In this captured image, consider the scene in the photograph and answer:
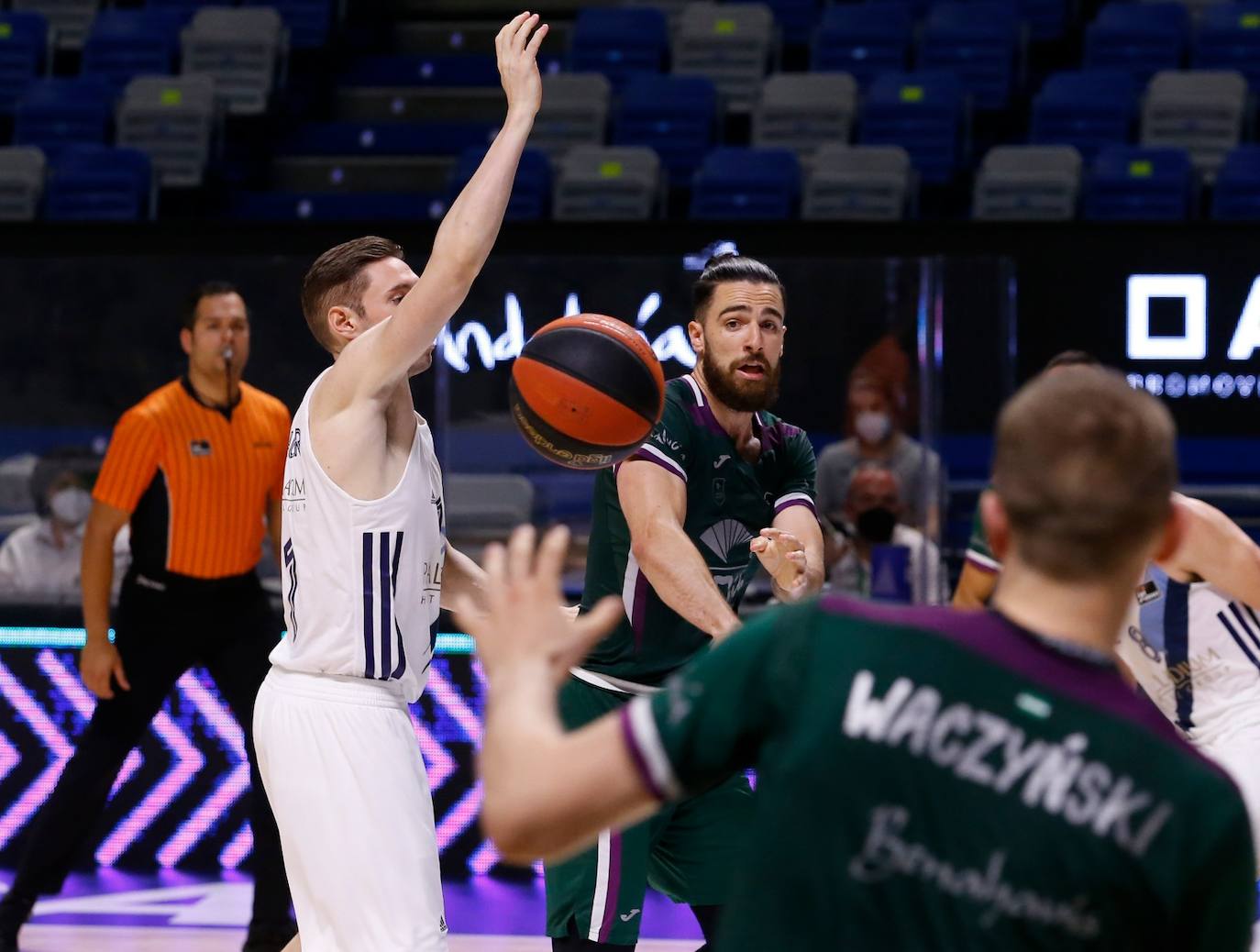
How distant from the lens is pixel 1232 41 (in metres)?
11.6

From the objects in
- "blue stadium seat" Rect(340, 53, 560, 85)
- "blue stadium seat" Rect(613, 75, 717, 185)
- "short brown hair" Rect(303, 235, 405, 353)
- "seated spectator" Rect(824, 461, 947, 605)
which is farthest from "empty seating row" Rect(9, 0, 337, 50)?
"short brown hair" Rect(303, 235, 405, 353)

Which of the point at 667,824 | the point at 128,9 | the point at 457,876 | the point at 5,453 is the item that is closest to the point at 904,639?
the point at 667,824

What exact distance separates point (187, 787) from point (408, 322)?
13.6ft

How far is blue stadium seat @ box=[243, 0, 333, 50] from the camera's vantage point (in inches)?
514

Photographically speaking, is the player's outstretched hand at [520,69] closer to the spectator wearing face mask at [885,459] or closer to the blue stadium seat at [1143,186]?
the spectator wearing face mask at [885,459]

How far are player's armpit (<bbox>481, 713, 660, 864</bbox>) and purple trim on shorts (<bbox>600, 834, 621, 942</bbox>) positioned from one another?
234 centimetres

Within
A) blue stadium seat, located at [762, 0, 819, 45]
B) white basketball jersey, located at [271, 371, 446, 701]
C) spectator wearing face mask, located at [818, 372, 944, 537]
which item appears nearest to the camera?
white basketball jersey, located at [271, 371, 446, 701]

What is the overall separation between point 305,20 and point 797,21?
12.0 ft

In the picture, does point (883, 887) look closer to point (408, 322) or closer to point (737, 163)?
point (408, 322)

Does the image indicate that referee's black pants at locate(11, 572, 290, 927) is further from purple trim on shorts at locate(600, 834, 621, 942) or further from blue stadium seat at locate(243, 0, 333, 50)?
blue stadium seat at locate(243, 0, 333, 50)

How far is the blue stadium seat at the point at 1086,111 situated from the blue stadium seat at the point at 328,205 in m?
3.99

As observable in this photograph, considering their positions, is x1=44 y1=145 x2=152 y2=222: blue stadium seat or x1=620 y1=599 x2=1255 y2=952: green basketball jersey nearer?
x1=620 y1=599 x2=1255 y2=952: green basketball jersey

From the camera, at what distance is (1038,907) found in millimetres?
1641

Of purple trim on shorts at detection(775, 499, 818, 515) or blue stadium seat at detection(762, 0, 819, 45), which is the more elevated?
blue stadium seat at detection(762, 0, 819, 45)
